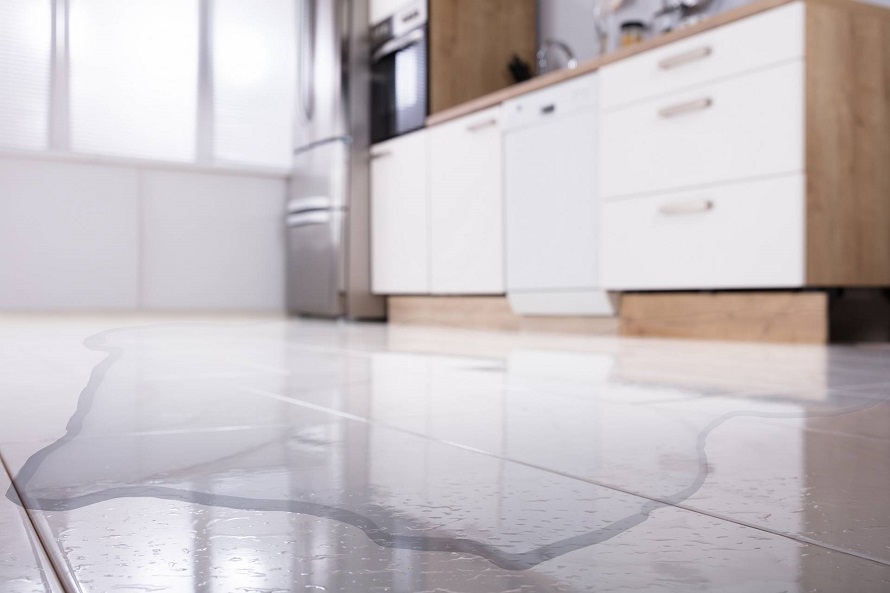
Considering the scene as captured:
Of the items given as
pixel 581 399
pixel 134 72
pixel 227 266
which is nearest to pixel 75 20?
pixel 134 72

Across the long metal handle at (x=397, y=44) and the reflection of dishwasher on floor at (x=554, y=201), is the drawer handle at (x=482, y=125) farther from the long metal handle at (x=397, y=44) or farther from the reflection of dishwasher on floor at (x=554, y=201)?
the long metal handle at (x=397, y=44)

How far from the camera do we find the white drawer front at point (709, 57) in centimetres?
227

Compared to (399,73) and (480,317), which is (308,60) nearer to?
(399,73)

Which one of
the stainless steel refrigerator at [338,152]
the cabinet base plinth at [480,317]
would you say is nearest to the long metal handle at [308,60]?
the stainless steel refrigerator at [338,152]

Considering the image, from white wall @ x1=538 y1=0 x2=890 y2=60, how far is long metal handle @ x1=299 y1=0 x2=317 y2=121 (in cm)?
118

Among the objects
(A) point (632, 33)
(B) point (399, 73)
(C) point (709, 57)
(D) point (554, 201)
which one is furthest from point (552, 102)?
(B) point (399, 73)

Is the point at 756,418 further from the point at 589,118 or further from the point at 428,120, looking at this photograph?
the point at 428,120

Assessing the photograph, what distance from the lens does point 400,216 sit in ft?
13.4

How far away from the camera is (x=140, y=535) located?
41cm

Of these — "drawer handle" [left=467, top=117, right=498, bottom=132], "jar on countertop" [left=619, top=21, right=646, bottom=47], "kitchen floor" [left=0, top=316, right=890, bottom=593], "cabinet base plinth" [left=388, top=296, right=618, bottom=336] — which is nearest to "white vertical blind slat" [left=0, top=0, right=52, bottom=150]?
"cabinet base plinth" [left=388, top=296, right=618, bottom=336]

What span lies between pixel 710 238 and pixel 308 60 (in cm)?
270

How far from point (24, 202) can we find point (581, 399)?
3.99 meters

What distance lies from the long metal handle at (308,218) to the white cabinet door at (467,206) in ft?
2.60

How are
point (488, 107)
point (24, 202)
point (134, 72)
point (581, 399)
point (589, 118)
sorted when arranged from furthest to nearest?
1. point (134, 72)
2. point (24, 202)
3. point (488, 107)
4. point (589, 118)
5. point (581, 399)
